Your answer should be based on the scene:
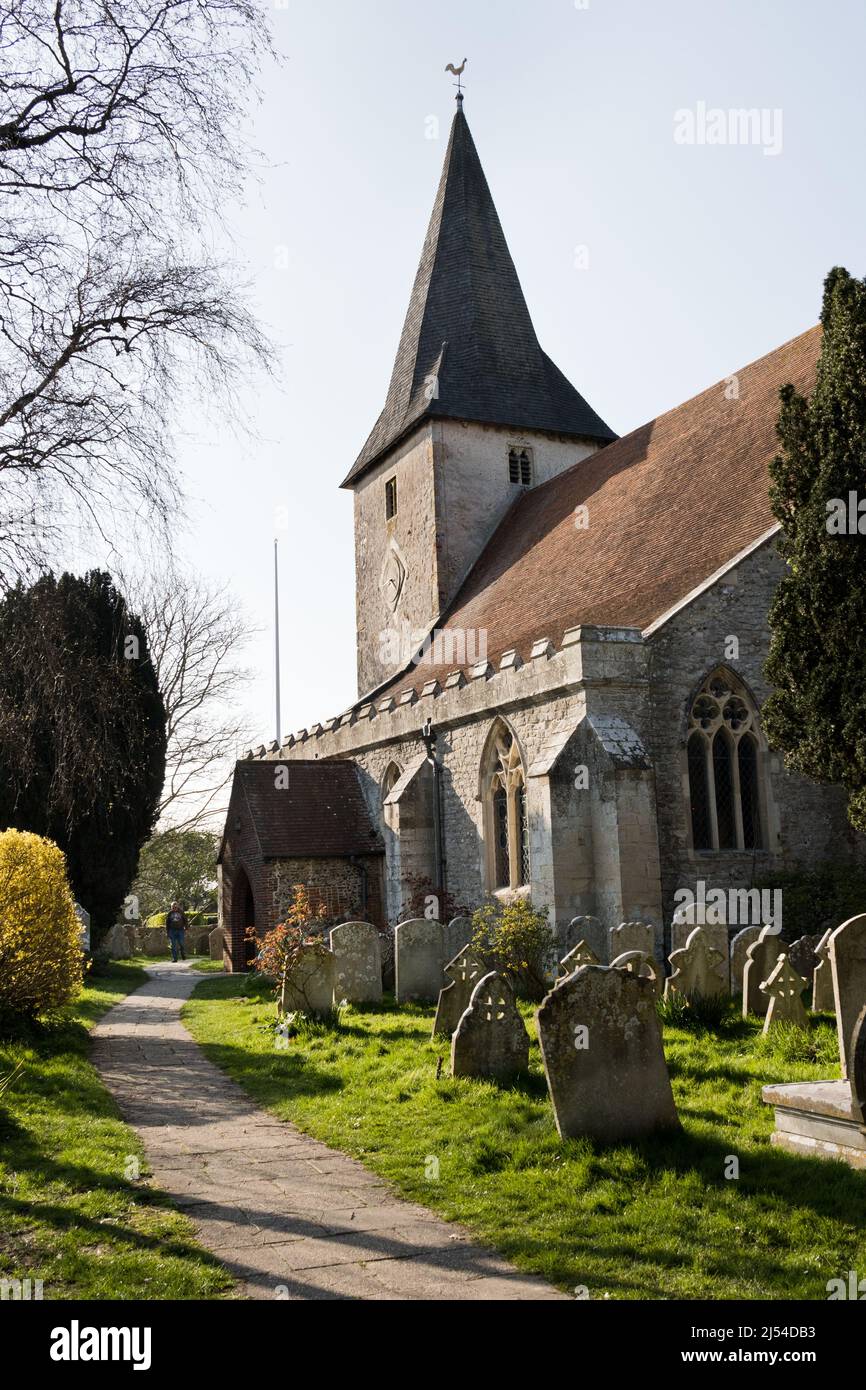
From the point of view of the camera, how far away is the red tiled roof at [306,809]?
1936 centimetres

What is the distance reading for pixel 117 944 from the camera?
86.3 ft

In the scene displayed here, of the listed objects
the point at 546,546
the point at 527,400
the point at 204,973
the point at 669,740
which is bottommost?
the point at 204,973

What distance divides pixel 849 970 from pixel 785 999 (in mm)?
2647

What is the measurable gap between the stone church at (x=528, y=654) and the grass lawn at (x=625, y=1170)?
4466 millimetres

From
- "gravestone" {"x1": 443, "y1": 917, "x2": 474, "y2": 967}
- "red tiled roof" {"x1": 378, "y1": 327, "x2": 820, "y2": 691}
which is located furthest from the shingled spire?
"gravestone" {"x1": 443, "y1": 917, "x2": 474, "y2": 967}

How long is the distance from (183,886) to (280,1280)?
40055mm

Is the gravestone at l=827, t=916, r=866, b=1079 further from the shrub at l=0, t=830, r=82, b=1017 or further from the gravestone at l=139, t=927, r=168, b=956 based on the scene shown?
the gravestone at l=139, t=927, r=168, b=956

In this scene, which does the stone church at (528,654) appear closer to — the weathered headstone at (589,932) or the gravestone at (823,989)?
the weathered headstone at (589,932)

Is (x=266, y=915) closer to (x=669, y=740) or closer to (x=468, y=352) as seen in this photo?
(x=669, y=740)

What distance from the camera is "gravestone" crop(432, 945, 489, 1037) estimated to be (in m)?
9.39

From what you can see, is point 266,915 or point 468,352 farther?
point 468,352

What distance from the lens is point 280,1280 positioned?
4332mm
